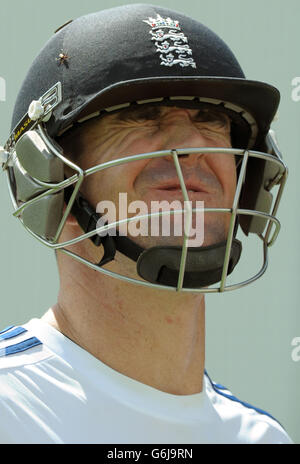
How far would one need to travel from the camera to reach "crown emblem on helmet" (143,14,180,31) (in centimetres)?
209

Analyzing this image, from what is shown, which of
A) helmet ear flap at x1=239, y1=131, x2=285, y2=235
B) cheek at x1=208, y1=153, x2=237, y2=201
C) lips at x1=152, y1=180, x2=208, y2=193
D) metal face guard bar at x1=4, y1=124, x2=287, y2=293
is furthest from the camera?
helmet ear flap at x1=239, y1=131, x2=285, y2=235

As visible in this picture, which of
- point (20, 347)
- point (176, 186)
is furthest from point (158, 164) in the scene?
point (20, 347)

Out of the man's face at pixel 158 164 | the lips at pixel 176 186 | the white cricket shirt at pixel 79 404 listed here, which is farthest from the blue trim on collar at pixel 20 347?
the lips at pixel 176 186

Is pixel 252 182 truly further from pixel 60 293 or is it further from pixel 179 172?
pixel 60 293

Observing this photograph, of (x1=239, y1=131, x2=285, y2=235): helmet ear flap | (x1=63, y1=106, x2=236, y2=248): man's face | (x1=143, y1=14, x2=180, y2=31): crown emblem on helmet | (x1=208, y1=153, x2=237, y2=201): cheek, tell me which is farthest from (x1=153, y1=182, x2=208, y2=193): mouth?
(x1=143, y1=14, x2=180, y2=31): crown emblem on helmet

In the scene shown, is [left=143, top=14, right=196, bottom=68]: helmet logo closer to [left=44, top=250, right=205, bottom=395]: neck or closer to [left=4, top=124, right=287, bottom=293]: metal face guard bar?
[left=4, top=124, right=287, bottom=293]: metal face guard bar

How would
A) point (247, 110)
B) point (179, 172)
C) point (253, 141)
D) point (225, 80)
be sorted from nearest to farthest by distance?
1. point (179, 172)
2. point (225, 80)
3. point (247, 110)
4. point (253, 141)

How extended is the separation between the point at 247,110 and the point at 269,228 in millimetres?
370

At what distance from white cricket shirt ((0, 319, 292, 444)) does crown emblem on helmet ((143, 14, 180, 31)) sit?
0.94m

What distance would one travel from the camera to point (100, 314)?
2.01m

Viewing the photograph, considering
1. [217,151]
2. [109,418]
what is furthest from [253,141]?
[109,418]

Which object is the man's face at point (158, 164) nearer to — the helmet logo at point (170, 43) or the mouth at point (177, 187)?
the mouth at point (177, 187)

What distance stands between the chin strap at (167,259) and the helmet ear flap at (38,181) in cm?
10

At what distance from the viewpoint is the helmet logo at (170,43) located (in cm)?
201
